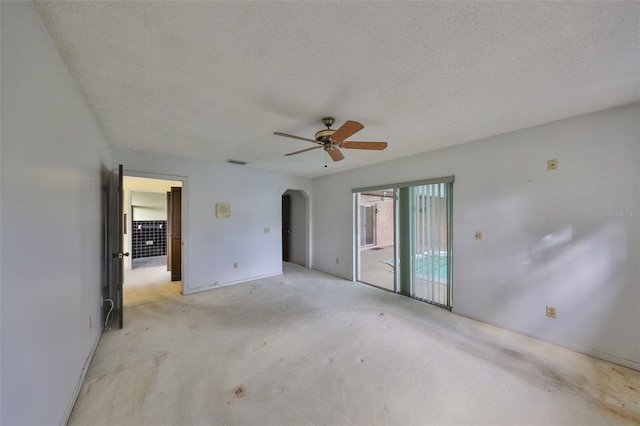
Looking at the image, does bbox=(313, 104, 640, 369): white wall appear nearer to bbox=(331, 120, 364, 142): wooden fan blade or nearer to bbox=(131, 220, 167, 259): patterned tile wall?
bbox=(331, 120, 364, 142): wooden fan blade

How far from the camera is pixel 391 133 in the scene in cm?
283

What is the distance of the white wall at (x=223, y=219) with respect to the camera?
4.02 m

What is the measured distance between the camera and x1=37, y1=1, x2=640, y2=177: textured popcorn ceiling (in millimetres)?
1197

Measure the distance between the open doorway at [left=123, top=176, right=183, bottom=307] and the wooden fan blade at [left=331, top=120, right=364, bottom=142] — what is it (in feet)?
10.4

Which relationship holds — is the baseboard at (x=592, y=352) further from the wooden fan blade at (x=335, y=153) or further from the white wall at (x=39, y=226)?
the white wall at (x=39, y=226)

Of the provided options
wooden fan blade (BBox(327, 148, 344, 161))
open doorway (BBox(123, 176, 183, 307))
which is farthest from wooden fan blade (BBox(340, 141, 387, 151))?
open doorway (BBox(123, 176, 183, 307))

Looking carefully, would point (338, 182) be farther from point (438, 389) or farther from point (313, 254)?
point (438, 389)

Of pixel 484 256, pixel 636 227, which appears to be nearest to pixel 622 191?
pixel 636 227

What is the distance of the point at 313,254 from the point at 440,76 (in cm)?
472

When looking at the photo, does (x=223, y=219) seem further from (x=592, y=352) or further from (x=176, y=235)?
(x=592, y=352)

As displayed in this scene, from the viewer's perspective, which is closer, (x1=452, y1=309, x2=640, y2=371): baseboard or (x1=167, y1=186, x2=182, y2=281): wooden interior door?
(x1=452, y1=309, x2=640, y2=371): baseboard

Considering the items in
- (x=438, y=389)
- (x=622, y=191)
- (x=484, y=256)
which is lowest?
(x=438, y=389)

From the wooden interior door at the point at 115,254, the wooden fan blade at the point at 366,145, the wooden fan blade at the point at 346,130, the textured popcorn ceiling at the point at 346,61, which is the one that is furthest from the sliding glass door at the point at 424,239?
the wooden interior door at the point at 115,254

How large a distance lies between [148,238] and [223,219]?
14.2ft
